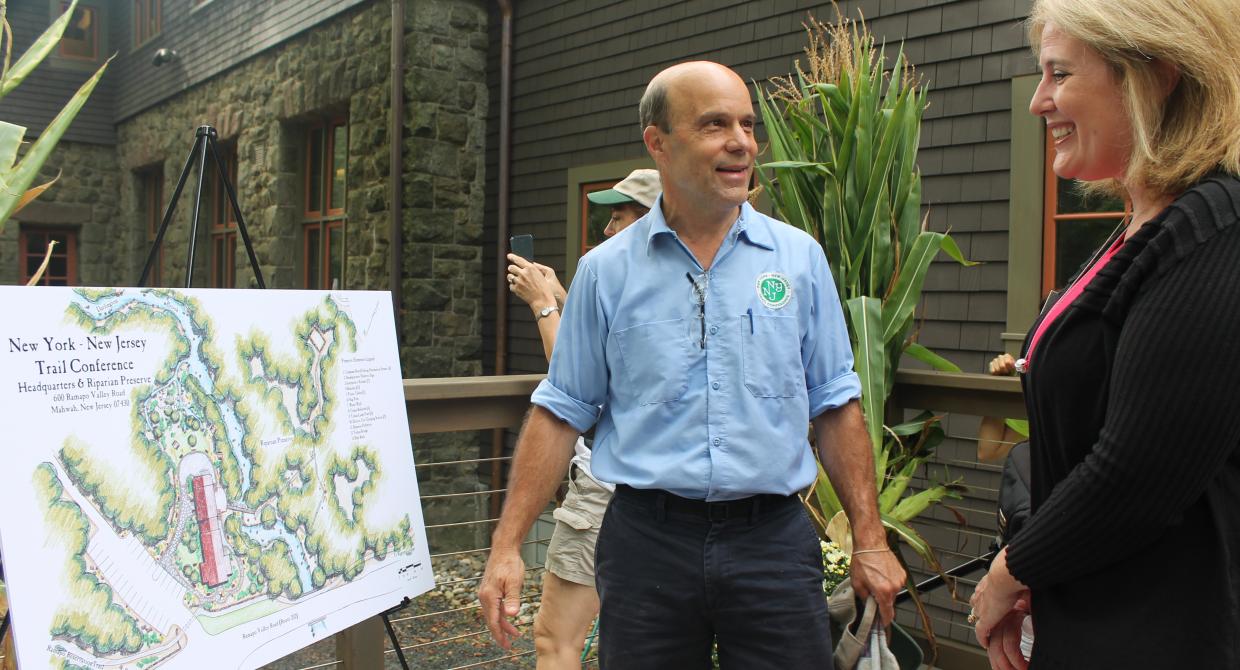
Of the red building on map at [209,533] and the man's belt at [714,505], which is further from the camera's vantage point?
the red building on map at [209,533]

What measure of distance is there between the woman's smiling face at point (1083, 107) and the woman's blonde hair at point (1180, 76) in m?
0.02

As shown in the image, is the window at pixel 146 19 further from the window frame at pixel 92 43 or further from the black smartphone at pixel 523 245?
the black smartphone at pixel 523 245

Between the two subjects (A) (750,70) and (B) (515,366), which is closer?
(A) (750,70)

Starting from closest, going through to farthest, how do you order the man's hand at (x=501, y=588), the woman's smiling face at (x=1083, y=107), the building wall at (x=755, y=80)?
the woman's smiling face at (x=1083, y=107)
the man's hand at (x=501, y=588)
the building wall at (x=755, y=80)

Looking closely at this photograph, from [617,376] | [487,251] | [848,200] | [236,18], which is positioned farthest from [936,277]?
[236,18]

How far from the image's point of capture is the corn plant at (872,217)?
3344 mm

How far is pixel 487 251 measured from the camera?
848 centimetres

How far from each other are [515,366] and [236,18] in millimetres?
5648

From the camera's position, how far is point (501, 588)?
6.32ft

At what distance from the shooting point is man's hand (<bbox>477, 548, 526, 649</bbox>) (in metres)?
1.93

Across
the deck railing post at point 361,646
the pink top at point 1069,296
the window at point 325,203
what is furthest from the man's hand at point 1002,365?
the window at point 325,203

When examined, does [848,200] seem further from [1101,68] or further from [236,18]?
[236,18]

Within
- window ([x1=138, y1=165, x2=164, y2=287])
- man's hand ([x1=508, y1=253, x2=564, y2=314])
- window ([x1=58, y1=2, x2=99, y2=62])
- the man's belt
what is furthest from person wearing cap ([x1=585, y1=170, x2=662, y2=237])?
window ([x1=58, y1=2, x2=99, y2=62])

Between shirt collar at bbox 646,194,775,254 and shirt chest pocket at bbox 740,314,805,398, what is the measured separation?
160 millimetres
